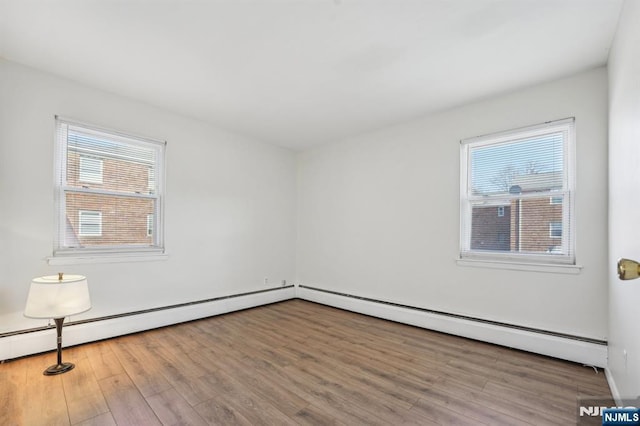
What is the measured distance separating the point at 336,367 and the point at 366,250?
2.01m

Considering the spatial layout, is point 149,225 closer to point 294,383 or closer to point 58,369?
point 58,369

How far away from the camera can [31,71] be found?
2.75 meters

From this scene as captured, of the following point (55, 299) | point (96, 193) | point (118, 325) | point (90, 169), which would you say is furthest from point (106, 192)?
point (118, 325)

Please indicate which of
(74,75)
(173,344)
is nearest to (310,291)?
(173,344)

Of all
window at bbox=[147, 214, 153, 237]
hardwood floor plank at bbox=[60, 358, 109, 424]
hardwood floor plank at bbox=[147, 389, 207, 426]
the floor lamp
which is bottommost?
hardwood floor plank at bbox=[60, 358, 109, 424]

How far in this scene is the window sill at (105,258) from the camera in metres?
2.85

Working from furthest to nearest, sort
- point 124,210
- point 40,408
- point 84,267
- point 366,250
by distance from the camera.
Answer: point 366,250
point 124,210
point 84,267
point 40,408

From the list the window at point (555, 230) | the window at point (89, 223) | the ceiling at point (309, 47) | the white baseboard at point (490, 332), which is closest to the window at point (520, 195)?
the window at point (555, 230)

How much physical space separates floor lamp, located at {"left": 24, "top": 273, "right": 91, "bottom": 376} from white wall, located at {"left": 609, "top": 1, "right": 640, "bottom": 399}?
386cm

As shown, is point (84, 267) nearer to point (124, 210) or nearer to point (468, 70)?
point (124, 210)

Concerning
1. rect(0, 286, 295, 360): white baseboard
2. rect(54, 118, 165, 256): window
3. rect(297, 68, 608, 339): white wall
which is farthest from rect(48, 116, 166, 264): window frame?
rect(297, 68, 608, 339): white wall

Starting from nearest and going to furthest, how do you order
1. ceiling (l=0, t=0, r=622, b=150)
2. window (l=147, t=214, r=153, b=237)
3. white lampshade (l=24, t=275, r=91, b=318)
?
ceiling (l=0, t=0, r=622, b=150) → white lampshade (l=24, t=275, r=91, b=318) → window (l=147, t=214, r=153, b=237)

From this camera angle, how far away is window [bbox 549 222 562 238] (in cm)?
281

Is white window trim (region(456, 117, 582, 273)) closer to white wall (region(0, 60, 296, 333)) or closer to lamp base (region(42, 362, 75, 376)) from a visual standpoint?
white wall (region(0, 60, 296, 333))
